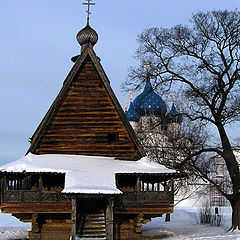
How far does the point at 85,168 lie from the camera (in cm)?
1536

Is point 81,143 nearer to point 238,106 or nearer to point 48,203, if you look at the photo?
point 48,203

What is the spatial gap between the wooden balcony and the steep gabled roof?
2.18 metres

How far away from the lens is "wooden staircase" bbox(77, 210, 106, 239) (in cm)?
1520

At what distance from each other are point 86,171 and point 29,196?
2.52 m

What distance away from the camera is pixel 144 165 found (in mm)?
16516

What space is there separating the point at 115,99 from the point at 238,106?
564 cm

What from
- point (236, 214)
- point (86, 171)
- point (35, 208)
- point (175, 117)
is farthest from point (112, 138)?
point (236, 214)

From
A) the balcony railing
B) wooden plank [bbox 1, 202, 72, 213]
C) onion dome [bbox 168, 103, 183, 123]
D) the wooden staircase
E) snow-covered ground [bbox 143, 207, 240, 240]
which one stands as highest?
onion dome [bbox 168, 103, 183, 123]

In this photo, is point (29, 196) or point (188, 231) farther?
point (188, 231)

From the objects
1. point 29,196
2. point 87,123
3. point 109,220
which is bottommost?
point 109,220

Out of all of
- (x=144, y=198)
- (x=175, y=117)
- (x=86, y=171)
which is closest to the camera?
(x=86, y=171)

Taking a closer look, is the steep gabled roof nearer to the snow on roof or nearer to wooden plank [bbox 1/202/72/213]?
the snow on roof

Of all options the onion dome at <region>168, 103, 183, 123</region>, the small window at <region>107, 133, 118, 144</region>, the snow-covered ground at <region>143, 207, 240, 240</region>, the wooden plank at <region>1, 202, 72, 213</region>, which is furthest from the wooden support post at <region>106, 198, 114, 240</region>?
the onion dome at <region>168, 103, 183, 123</region>

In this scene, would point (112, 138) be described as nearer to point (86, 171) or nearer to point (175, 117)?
point (86, 171)
